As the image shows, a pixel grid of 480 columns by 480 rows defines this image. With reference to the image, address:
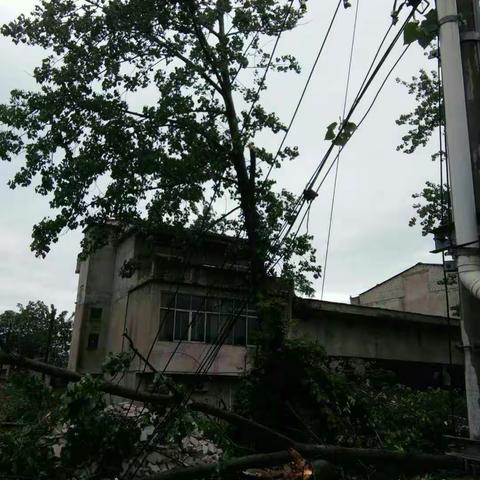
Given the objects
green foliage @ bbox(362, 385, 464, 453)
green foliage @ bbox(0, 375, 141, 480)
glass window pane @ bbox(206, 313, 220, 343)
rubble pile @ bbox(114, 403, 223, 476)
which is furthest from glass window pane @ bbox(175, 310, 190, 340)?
green foliage @ bbox(0, 375, 141, 480)

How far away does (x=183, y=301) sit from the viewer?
17.4 m

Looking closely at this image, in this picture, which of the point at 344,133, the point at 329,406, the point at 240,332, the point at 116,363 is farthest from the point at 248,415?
the point at 240,332

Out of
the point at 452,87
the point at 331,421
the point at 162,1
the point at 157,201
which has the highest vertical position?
the point at 162,1

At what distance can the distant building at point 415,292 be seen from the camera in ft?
92.0

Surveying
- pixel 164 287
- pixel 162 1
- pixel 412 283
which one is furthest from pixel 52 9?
pixel 412 283

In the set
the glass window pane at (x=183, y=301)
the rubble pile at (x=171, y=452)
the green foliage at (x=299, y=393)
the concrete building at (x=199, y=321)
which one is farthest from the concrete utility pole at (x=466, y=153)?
the glass window pane at (x=183, y=301)

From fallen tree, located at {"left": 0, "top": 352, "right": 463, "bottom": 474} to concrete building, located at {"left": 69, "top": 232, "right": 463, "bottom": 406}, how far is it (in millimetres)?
7588

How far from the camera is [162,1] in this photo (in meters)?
13.1

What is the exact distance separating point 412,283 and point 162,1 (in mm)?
22507

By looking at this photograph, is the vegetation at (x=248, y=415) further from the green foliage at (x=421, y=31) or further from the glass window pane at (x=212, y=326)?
the glass window pane at (x=212, y=326)

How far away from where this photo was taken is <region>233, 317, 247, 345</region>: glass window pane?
1798 centimetres

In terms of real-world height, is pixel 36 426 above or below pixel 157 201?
below

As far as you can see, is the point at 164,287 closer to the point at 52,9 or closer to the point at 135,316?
the point at 135,316

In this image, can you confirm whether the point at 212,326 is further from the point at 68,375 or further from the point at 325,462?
the point at 68,375
